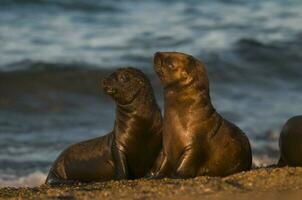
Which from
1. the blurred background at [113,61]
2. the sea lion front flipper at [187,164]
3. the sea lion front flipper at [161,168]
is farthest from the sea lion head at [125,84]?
the blurred background at [113,61]

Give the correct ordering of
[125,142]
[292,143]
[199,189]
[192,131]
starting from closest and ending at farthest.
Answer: [199,189]
[192,131]
[292,143]
[125,142]

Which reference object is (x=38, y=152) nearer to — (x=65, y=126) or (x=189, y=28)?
(x=65, y=126)

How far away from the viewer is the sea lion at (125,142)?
31.4 feet

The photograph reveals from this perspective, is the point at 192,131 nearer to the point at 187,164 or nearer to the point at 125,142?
the point at 187,164

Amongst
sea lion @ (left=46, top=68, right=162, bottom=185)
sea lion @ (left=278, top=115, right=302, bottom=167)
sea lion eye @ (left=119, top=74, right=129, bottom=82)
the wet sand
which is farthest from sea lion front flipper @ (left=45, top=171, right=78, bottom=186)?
sea lion @ (left=278, top=115, right=302, bottom=167)

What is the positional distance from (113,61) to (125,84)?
8.36 metres

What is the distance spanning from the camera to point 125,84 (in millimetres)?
9695

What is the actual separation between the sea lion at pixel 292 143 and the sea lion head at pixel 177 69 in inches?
38.2

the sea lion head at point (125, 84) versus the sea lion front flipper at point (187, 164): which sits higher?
the sea lion head at point (125, 84)

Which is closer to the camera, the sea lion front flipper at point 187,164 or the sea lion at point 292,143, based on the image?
the sea lion front flipper at point 187,164

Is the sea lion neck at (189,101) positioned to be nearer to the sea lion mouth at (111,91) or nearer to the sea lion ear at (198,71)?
the sea lion ear at (198,71)

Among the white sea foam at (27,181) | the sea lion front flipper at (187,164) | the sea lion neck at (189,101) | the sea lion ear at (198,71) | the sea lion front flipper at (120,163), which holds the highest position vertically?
the sea lion ear at (198,71)

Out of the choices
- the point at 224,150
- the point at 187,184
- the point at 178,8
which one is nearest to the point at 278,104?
the point at 224,150

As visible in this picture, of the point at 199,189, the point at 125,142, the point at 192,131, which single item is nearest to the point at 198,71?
the point at 192,131
